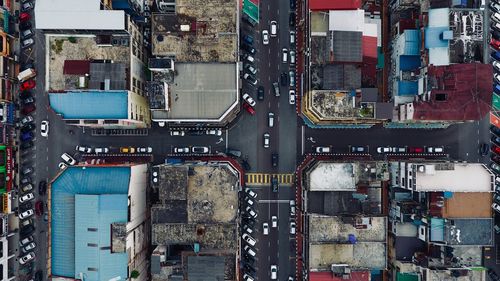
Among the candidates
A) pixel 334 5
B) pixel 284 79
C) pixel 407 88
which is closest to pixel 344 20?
pixel 334 5

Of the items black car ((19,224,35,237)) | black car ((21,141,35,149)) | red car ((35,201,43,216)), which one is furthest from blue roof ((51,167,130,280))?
black car ((21,141,35,149))

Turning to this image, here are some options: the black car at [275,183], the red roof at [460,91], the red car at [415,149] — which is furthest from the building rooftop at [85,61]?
the red car at [415,149]

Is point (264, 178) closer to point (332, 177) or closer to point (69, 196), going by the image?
point (332, 177)

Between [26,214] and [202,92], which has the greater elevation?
[202,92]

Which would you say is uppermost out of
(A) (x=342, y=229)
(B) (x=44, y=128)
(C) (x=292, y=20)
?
(C) (x=292, y=20)

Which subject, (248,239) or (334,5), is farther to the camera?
(248,239)

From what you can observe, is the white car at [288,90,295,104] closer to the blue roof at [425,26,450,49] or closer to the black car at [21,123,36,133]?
the blue roof at [425,26,450,49]
